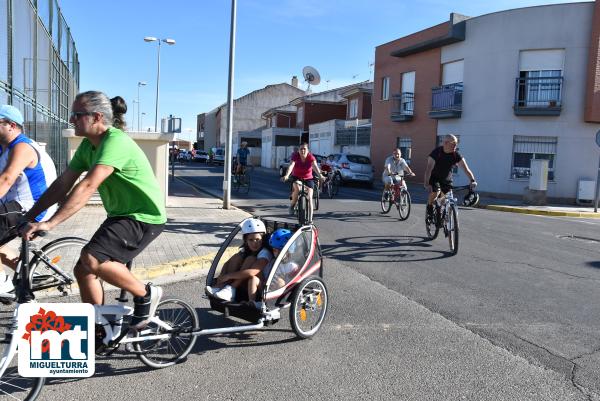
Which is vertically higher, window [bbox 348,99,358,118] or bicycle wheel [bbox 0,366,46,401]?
window [bbox 348,99,358,118]

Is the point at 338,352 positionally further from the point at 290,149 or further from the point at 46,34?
the point at 290,149

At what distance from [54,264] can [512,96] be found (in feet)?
68.9

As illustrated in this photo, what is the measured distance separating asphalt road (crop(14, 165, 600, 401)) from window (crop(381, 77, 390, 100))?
24.1m

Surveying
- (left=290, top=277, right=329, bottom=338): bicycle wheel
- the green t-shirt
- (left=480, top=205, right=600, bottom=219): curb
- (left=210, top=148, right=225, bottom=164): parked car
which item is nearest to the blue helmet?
(left=290, top=277, right=329, bottom=338): bicycle wheel

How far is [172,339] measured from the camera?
12.9ft

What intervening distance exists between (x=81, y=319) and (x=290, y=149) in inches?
1634

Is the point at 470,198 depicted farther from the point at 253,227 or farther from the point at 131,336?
the point at 131,336

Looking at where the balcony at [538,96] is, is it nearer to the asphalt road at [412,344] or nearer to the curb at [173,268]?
the asphalt road at [412,344]

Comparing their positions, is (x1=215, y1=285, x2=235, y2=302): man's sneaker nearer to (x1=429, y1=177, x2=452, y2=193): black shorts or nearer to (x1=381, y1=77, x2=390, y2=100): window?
(x1=429, y1=177, x2=452, y2=193): black shorts

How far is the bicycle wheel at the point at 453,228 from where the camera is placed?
27.2ft

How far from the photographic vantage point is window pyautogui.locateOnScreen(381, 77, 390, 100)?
102 ft

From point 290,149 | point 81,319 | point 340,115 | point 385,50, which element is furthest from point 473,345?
point 340,115

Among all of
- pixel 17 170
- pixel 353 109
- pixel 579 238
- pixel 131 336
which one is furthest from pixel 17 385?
pixel 353 109

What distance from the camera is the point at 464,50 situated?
963 inches
